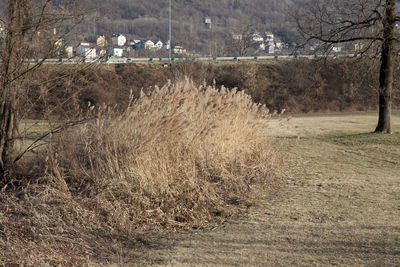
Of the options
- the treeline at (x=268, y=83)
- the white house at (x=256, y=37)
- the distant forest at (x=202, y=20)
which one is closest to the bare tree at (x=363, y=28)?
the treeline at (x=268, y=83)

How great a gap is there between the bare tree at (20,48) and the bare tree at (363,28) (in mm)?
10321

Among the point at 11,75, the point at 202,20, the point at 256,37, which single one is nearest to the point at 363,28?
the point at 11,75

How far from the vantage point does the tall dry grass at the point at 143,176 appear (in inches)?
222

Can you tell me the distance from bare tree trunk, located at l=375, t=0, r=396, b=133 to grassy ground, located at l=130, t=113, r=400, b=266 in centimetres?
716

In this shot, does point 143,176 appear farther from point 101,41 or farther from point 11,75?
point 101,41

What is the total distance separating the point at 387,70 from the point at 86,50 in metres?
12.1

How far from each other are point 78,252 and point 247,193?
10.4 feet

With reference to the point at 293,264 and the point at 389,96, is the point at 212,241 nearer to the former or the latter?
the point at 293,264

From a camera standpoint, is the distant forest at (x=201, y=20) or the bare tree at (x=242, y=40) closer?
the bare tree at (x=242, y=40)

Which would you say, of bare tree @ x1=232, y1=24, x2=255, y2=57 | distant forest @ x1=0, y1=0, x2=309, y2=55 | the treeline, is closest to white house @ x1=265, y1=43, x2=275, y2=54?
distant forest @ x1=0, y1=0, x2=309, y2=55

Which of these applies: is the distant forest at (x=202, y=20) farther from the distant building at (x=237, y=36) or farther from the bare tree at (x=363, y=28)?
the bare tree at (x=363, y=28)

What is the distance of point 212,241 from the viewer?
574 cm

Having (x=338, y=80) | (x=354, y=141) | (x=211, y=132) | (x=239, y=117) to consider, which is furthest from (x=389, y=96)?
(x=338, y=80)

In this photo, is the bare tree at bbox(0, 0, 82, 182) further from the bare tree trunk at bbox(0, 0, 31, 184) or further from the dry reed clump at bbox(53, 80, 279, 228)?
the dry reed clump at bbox(53, 80, 279, 228)
